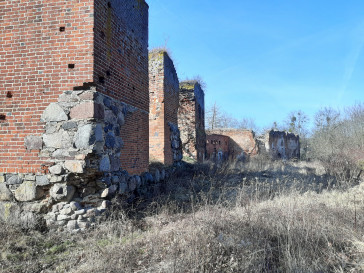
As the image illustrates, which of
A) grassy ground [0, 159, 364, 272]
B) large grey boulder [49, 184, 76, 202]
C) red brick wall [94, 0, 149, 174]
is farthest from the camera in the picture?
red brick wall [94, 0, 149, 174]

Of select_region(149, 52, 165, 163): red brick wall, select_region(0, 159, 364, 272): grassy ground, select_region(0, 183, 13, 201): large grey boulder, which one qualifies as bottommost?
select_region(0, 159, 364, 272): grassy ground

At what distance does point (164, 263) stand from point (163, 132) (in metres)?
5.75

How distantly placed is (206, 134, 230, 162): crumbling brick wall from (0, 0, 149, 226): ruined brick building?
570 inches

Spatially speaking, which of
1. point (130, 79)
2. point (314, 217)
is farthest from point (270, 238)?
point (130, 79)

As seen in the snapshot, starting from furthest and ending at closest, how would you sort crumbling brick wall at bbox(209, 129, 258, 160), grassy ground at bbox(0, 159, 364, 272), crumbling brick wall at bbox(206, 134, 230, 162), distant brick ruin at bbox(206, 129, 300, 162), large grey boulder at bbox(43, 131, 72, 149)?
crumbling brick wall at bbox(209, 129, 258, 160) → distant brick ruin at bbox(206, 129, 300, 162) → crumbling brick wall at bbox(206, 134, 230, 162) → large grey boulder at bbox(43, 131, 72, 149) → grassy ground at bbox(0, 159, 364, 272)

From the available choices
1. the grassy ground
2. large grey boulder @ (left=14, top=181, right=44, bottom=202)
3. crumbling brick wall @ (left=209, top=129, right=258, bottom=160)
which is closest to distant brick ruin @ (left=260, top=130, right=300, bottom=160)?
crumbling brick wall @ (left=209, top=129, right=258, bottom=160)

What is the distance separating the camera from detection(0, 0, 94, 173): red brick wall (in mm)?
4629

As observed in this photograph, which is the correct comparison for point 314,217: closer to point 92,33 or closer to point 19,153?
point 92,33

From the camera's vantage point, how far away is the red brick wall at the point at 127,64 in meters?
4.89

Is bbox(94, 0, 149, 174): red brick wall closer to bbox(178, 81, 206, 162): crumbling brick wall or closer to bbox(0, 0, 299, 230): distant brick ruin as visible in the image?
bbox(0, 0, 299, 230): distant brick ruin

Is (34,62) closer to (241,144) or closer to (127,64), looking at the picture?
(127,64)

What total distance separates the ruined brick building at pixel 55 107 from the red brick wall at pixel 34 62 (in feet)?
0.06

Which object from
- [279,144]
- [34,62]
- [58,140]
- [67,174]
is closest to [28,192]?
[67,174]

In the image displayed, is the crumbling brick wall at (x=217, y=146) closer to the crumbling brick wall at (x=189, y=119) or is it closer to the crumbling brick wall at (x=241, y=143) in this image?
the crumbling brick wall at (x=241, y=143)
